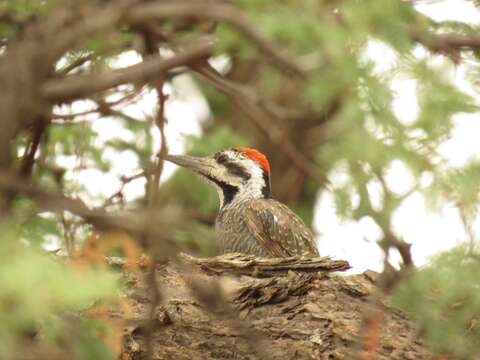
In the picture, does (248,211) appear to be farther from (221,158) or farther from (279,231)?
(221,158)

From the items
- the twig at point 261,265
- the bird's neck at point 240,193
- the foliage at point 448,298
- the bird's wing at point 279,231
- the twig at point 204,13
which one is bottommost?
the foliage at point 448,298

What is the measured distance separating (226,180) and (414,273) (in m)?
4.55

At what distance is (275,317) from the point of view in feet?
20.3

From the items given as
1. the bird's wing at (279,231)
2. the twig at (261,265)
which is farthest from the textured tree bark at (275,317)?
the bird's wing at (279,231)

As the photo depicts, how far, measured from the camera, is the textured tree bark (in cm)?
595

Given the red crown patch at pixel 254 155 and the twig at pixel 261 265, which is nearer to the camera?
the twig at pixel 261 265

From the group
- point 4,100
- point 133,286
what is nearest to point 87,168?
point 133,286

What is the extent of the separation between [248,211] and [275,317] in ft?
8.60

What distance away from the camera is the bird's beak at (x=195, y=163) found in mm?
8797

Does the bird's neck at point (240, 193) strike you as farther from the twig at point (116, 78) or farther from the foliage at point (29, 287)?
the foliage at point (29, 287)

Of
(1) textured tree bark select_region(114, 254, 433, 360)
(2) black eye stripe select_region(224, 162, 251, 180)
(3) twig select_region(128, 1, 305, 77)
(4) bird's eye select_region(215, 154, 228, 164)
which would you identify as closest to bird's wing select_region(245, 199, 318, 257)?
(2) black eye stripe select_region(224, 162, 251, 180)

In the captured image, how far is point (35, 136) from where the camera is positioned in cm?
659

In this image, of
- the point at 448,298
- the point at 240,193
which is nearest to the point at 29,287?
the point at 448,298

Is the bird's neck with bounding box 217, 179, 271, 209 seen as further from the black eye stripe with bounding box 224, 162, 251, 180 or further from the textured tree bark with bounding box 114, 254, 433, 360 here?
the textured tree bark with bounding box 114, 254, 433, 360
